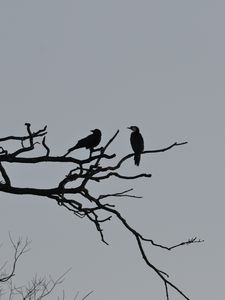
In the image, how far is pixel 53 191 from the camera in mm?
4652

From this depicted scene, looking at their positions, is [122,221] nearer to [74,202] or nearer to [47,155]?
[74,202]

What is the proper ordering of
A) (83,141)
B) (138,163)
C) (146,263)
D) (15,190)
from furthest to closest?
(138,163) < (83,141) < (15,190) < (146,263)

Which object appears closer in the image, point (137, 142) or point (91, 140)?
point (91, 140)

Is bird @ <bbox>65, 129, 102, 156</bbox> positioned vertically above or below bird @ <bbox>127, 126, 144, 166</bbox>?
below

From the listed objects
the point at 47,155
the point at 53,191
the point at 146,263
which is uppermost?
the point at 47,155

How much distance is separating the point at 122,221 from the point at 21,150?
961 mm

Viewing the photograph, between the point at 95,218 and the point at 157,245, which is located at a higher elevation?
the point at 95,218

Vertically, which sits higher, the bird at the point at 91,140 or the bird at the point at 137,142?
the bird at the point at 137,142

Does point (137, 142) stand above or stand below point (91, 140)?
above

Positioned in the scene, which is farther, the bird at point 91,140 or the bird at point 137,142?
Result: the bird at point 137,142

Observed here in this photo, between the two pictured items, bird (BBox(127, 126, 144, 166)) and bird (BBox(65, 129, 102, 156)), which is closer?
bird (BBox(65, 129, 102, 156))

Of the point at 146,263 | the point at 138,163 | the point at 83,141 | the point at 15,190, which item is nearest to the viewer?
the point at 146,263

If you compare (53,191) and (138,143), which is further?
(138,143)

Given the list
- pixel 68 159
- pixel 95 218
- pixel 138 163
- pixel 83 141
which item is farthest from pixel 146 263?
pixel 138 163
